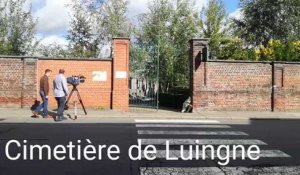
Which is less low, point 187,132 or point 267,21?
point 267,21

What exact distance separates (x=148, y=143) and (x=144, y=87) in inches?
575

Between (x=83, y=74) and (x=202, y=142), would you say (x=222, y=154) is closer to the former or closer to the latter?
(x=202, y=142)

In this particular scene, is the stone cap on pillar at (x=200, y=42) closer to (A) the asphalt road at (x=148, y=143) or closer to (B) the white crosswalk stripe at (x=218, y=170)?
(A) the asphalt road at (x=148, y=143)

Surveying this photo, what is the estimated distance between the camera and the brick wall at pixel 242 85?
2217 cm

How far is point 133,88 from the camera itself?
25891 mm

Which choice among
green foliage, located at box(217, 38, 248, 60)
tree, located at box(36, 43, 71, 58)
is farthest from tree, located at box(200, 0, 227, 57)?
tree, located at box(36, 43, 71, 58)

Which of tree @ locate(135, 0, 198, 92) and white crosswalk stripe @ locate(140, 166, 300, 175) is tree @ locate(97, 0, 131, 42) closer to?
tree @ locate(135, 0, 198, 92)

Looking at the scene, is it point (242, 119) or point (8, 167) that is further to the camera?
point (242, 119)

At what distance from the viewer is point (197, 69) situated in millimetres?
22141

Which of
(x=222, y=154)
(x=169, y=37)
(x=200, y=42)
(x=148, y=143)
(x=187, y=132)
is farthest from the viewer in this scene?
(x=169, y=37)

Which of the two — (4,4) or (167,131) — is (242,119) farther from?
(4,4)

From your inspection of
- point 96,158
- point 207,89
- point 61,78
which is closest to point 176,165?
point 96,158

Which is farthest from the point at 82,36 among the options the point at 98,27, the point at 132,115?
the point at 132,115

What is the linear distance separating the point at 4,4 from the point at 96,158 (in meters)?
25.5
